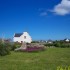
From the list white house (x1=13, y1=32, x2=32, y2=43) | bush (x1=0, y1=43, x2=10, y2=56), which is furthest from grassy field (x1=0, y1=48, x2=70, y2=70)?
white house (x1=13, y1=32, x2=32, y2=43)

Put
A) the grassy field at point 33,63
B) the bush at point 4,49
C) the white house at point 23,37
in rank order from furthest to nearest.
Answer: the white house at point 23,37 → the bush at point 4,49 → the grassy field at point 33,63

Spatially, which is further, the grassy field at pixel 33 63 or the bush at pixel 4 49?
the bush at pixel 4 49

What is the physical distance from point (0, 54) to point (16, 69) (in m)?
11.6

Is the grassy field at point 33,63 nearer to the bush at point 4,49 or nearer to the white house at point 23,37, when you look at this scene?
the bush at point 4,49

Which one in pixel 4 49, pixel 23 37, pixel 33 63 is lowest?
pixel 33 63

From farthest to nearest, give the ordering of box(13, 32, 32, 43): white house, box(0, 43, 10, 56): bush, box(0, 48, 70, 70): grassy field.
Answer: box(13, 32, 32, 43): white house, box(0, 43, 10, 56): bush, box(0, 48, 70, 70): grassy field

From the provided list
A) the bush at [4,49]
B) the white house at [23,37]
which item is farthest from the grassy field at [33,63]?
the white house at [23,37]

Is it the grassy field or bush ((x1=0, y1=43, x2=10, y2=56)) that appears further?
bush ((x1=0, y1=43, x2=10, y2=56))

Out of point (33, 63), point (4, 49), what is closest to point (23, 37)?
point (4, 49)

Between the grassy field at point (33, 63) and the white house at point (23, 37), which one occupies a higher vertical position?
the white house at point (23, 37)

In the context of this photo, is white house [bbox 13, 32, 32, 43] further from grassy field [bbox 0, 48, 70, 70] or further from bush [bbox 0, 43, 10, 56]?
grassy field [bbox 0, 48, 70, 70]

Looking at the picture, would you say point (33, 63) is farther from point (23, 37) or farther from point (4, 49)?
point (23, 37)

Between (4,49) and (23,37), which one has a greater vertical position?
(23,37)

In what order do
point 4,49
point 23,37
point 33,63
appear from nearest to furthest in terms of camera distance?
point 33,63
point 4,49
point 23,37
